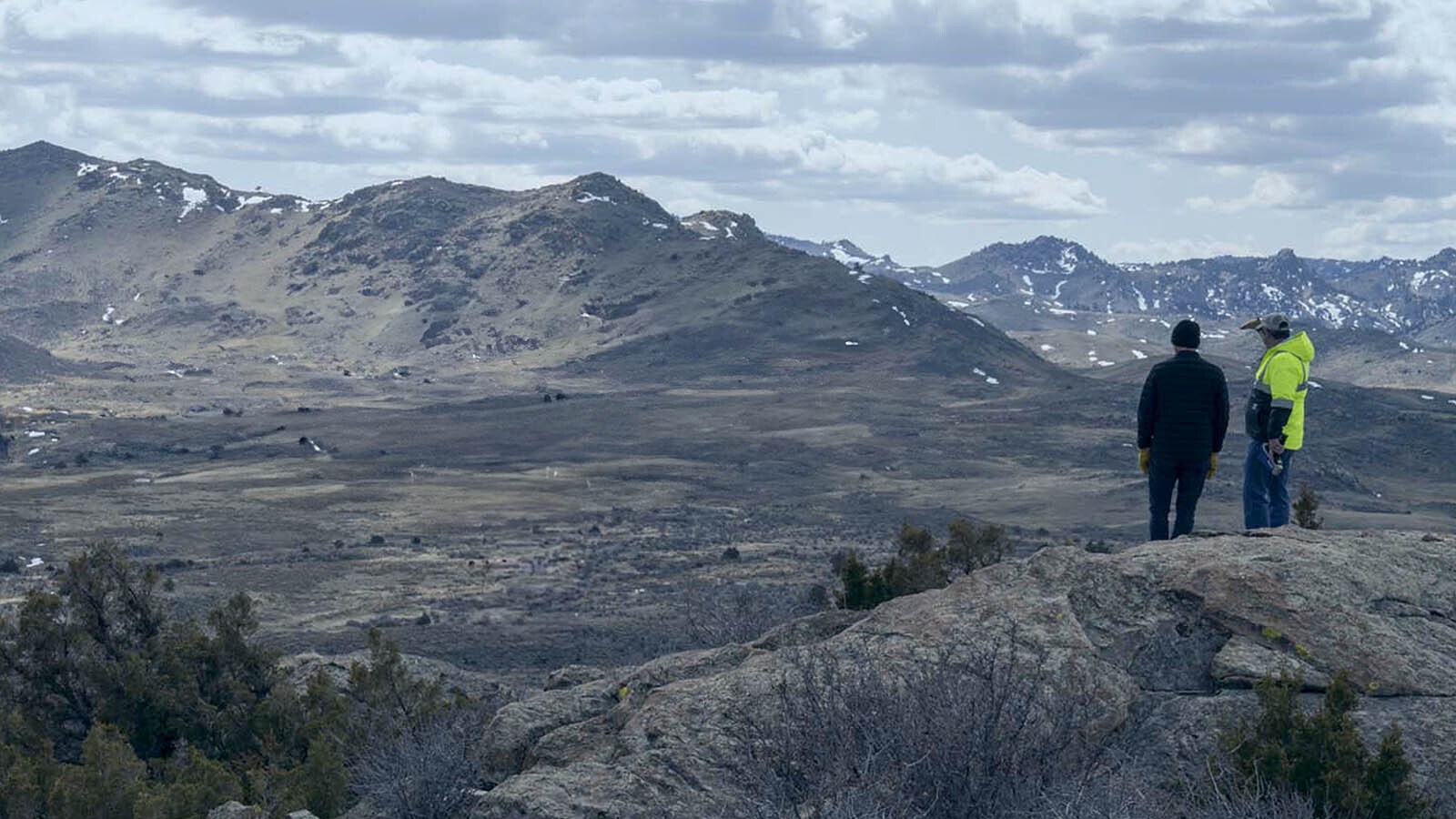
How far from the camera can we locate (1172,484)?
12414 mm

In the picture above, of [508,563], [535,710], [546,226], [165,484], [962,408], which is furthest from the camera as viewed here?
[546,226]

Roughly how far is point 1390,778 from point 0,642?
13283 mm

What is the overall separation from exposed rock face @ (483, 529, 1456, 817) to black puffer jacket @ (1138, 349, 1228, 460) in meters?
1.57

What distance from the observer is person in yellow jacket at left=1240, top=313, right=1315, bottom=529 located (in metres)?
12.6

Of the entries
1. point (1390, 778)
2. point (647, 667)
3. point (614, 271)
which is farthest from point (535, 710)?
point (614, 271)

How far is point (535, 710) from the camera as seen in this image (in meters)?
10.2

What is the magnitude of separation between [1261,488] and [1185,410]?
1.17m

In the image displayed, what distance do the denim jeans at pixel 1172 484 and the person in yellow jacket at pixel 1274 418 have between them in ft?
1.80

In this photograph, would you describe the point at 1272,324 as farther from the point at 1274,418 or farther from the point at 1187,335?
the point at 1187,335

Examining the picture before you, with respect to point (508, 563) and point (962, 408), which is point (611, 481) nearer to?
point (508, 563)

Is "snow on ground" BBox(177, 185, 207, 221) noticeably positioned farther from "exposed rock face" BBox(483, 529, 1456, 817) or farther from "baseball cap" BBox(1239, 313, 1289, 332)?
"exposed rock face" BBox(483, 529, 1456, 817)

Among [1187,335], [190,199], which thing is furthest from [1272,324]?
[190,199]

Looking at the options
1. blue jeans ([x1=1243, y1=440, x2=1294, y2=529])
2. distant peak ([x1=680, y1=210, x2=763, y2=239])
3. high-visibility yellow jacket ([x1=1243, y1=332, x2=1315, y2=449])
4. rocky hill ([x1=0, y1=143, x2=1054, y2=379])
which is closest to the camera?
high-visibility yellow jacket ([x1=1243, y1=332, x2=1315, y2=449])

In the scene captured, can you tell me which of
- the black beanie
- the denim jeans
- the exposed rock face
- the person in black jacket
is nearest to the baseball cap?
the black beanie
